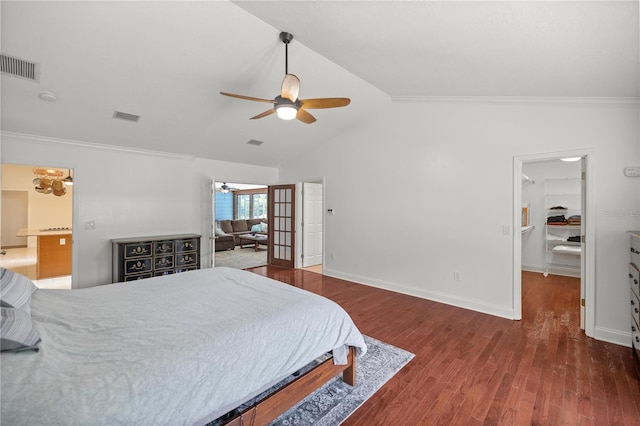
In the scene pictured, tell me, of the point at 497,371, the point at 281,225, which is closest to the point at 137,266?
the point at 281,225

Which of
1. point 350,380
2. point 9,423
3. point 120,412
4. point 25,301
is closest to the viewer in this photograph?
point 9,423

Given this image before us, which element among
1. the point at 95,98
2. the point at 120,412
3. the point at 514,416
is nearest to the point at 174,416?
the point at 120,412

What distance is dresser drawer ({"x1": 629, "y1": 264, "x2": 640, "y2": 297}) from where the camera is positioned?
7.86ft

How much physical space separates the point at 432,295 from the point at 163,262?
439cm

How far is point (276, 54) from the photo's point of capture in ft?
9.86

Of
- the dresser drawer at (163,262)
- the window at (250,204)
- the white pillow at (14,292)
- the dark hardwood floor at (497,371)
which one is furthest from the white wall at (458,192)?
the window at (250,204)

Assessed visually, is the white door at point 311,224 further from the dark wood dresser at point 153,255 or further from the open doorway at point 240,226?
the dark wood dresser at point 153,255

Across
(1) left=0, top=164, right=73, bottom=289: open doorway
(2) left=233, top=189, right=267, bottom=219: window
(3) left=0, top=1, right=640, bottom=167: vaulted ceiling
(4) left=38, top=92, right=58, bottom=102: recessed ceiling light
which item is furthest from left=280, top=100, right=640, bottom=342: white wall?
(2) left=233, top=189, right=267, bottom=219: window

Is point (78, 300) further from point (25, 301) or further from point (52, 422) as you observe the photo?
point (52, 422)

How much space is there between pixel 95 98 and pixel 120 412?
11.5ft

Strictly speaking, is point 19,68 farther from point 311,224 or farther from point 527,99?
point 527,99

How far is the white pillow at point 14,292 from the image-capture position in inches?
60.8

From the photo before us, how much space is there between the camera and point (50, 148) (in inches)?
151

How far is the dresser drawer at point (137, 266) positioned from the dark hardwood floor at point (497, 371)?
125 inches
